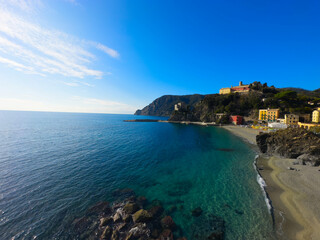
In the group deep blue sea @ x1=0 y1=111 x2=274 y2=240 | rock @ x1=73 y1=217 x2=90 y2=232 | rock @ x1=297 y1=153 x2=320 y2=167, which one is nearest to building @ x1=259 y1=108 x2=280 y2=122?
rock @ x1=297 y1=153 x2=320 y2=167

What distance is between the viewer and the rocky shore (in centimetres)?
841

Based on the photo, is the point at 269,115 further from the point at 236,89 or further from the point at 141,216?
the point at 141,216

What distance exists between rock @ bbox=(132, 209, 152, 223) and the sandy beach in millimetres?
9589

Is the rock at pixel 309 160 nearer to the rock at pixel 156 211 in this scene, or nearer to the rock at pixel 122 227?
the rock at pixel 156 211

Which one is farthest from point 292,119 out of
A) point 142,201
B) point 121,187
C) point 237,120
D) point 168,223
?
point 121,187

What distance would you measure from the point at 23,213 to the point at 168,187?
45.1 ft

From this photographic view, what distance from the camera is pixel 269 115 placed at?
62844 millimetres

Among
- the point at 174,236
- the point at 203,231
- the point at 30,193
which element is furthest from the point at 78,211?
the point at 203,231

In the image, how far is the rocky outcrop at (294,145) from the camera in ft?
63.7

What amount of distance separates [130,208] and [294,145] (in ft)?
100

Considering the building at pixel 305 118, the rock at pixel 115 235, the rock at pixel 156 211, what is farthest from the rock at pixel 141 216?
the building at pixel 305 118

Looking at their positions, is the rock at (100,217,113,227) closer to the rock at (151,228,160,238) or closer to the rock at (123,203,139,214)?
the rock at (123,203,139,214)

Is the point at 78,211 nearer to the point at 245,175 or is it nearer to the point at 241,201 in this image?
the point at 241,201

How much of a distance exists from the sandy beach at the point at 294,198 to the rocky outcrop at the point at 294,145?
372 cm
